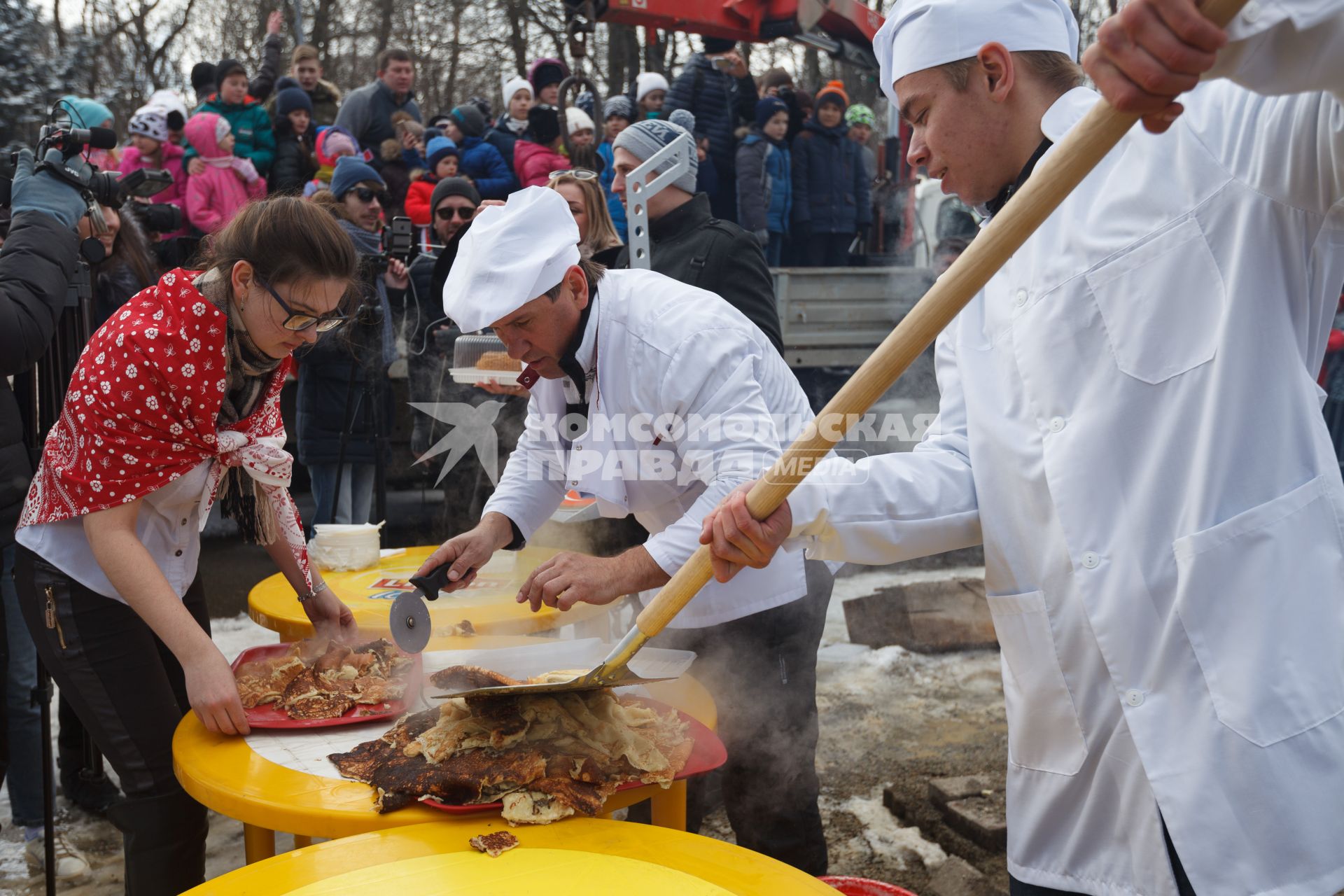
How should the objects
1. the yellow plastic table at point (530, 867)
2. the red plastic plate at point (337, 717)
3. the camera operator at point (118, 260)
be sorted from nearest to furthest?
1. the yellow plastic table at point (530, 867)
2. the red plastic plate at point (337, 717)
3. the camera operator at point (118, 260)

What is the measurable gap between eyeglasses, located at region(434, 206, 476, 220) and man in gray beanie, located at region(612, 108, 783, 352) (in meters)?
2.00

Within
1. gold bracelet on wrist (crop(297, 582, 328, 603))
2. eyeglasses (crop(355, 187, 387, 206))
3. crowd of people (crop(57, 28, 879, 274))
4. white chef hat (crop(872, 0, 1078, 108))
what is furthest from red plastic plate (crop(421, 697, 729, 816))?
crowd of people (crop(57, 28, 879, 274))

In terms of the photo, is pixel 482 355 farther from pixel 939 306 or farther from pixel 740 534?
pixel 939 306

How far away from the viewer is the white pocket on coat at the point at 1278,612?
1290mm

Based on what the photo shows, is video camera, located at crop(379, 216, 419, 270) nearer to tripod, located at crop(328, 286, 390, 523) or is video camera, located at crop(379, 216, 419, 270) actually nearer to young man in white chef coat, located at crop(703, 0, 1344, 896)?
tripod, located at crop(328, 286, 390, 523)

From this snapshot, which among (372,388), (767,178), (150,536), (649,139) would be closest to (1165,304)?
(150,536)

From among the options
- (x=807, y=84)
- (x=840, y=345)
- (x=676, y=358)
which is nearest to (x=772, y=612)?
(x=676, y=358)

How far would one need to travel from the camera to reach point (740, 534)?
1.55 metres

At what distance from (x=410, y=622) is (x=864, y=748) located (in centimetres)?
264

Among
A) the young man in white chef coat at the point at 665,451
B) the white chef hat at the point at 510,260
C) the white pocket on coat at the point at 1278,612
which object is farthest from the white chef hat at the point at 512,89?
the white pocket on coat at the point at 1278,612

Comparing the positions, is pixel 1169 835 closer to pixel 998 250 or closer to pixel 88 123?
pixel 998 250

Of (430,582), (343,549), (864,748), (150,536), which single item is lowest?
(864,748)

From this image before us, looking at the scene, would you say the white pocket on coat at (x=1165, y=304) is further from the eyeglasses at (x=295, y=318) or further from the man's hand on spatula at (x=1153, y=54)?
the eyeglasses at (x=295, y=318)

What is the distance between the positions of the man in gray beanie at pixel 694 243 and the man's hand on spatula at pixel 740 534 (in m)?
1.96
